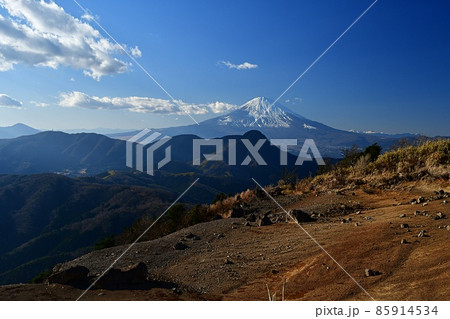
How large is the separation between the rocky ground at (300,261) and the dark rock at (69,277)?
22 mm

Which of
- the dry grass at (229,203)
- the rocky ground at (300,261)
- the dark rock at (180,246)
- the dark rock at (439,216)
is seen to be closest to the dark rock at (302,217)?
the rocky ground at (300,261)

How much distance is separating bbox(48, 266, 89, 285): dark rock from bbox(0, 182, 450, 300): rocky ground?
22mm

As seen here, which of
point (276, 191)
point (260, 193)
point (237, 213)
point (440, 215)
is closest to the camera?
point (440, 215)

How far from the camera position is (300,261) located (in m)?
7.29

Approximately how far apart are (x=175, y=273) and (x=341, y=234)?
4.59 meters

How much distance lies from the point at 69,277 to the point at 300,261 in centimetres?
537

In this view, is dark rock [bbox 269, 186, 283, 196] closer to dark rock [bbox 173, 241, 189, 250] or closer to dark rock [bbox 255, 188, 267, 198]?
dark rock [bbox 255, 188, 267, 198]

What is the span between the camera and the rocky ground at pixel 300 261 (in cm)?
552

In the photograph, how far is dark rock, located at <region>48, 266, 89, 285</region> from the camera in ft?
22.7

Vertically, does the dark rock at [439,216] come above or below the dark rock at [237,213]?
above

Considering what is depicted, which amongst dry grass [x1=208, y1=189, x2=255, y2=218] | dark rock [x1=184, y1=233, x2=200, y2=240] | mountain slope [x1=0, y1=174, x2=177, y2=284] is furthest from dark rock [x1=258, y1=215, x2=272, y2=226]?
mountain slope [x1=0, y1=174, x2=177, y2=284]

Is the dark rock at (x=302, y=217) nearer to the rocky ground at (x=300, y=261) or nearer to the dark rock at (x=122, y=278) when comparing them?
the rocky ground at (x=300, y=261)

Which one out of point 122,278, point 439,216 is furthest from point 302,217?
point 122,278

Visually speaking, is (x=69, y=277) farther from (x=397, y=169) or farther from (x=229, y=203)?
(x=397, y=169)
